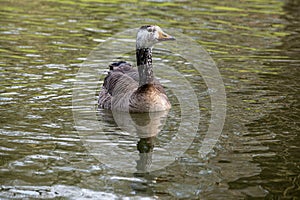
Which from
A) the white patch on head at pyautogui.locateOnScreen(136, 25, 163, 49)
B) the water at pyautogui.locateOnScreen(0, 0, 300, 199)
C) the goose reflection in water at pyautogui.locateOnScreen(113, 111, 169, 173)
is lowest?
the goose reflection in water at pyautogui.locateOnScreen(113, 111, 169, 173)

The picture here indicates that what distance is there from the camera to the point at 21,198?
8.34 m

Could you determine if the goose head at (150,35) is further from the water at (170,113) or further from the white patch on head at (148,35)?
the water at (170,113)

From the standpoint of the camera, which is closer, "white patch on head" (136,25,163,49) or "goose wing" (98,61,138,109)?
"white patch on head" (136,25,163,49)

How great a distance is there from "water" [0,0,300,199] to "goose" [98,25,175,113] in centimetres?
49

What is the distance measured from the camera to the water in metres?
8.91

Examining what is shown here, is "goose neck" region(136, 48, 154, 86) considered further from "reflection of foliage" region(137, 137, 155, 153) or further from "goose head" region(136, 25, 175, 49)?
"reflection of foliage" region(137, 137, 155, 153)

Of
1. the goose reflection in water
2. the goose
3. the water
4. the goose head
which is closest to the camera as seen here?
the water

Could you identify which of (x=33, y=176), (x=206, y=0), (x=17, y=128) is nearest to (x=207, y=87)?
(x=17, y=128)

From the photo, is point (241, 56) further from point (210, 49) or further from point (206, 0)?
point (206, 0)

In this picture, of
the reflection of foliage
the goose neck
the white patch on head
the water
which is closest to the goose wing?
the goose neck

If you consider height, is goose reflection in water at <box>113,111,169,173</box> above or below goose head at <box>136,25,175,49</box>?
below

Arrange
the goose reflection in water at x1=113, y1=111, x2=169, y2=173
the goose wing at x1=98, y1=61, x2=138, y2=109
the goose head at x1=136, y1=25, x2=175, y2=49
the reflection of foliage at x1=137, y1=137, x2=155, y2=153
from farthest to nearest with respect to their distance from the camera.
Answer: the goose wing at x1=98, y1=61, x2=138, y2=109 → the goose head at x1=136, y1=25, x2=175, y2=49 → the reflection of foliage at x1=137, y1=137, x2=155, y2=153 → the goose reflection in water at x1=113, y1=111, x2=169, y2=173

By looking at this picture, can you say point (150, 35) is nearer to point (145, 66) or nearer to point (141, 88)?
point (145, 66)

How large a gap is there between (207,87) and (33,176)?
6202 mm
